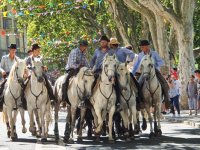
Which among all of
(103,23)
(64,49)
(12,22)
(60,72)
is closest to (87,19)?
(103,23)

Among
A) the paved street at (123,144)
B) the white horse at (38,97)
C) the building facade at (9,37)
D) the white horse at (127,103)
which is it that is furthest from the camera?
the building facade at (9,37)

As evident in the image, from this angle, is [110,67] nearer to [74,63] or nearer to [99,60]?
[99,60]

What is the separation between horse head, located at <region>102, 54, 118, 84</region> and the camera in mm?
15664

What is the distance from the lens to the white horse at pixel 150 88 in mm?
16953

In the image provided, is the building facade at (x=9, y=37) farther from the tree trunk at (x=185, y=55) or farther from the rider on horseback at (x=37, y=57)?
the rider on horseback at (x=37, y=57)

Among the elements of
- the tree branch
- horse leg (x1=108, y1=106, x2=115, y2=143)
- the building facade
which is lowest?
horse leg (x1=108, y1=106, x2=115, y2=143)

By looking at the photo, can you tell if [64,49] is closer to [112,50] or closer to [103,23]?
[103,23]

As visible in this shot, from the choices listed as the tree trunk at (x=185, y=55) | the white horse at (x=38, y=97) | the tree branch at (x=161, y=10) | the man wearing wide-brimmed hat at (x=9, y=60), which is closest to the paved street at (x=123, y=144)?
the white horse at (x=38, y=97)

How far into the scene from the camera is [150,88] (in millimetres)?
17328

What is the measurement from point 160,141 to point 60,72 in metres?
66.8

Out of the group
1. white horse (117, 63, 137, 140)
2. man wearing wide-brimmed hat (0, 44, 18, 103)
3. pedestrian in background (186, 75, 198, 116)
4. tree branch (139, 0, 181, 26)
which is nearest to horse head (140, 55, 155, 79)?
white horse (117, 63, 137, 140)

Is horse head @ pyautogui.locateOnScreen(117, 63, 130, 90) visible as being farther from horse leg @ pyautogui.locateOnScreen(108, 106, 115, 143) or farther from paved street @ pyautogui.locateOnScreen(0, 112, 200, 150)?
paved street @ pyautogui.locateOnScreen(0, 112, 200, 150)

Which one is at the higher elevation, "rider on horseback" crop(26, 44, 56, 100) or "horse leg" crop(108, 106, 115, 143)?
"rider on horseback" crop(26, 44, 56, 100)

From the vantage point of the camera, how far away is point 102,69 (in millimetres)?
16156
